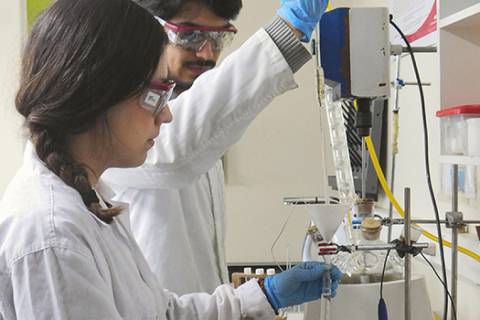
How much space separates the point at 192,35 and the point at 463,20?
2.09 ft

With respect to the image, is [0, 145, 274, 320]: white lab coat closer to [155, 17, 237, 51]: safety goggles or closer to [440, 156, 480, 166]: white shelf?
[155, 17, 237, 51]: safety goggles

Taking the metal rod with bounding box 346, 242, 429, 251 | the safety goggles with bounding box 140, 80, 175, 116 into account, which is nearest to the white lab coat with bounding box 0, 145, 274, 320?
the safety goggles with bounding box 140, 80, 175, 116

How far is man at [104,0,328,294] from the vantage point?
3.36ft

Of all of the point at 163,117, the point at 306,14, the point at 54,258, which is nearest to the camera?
the point at 54,258

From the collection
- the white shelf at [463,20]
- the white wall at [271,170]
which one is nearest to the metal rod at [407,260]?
the white shelf at [463,20]

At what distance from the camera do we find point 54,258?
0.63 meters

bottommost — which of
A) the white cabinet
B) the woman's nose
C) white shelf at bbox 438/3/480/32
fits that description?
the woman's nose

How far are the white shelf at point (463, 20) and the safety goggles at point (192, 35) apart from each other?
55cm

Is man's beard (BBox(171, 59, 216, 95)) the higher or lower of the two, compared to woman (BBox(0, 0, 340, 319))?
higher

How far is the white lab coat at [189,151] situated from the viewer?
3.38 ft

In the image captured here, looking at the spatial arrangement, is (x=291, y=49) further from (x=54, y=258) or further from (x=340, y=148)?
(x=54, y=258)

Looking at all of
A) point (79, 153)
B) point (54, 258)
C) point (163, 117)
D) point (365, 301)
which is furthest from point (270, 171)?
point (54, 258)

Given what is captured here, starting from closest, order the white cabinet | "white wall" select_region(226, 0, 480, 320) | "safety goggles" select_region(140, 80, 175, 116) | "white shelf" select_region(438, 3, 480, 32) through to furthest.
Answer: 1. "safety goggles" select_region(140, 80, 175, 116)
2. "white shelf" select_region(438, 3, 480, 32)
3. the white cabinet
4. "white wall" select_region(226, 0, 480, 320)

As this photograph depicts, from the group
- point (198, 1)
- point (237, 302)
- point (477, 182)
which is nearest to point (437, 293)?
point (477, 182)
